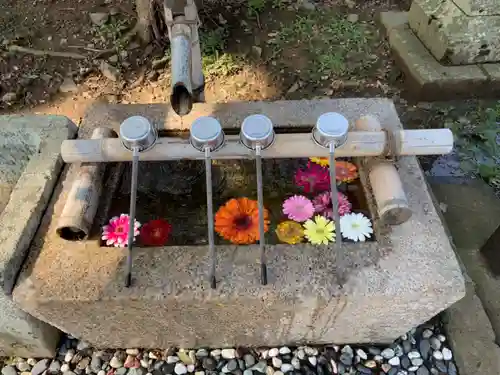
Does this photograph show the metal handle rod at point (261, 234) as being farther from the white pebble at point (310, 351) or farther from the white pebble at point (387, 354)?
the white pebble at point (387, 354)

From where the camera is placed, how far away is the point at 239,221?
2090 millimetres

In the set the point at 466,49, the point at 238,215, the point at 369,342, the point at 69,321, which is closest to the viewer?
the point at 69,321

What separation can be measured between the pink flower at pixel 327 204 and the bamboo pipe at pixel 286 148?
0.93 ft

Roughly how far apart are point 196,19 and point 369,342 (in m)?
1.63

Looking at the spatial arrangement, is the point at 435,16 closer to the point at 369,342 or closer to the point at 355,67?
the point at 355,67

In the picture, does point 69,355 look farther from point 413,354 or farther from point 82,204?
point 413,354

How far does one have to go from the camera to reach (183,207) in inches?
90.4

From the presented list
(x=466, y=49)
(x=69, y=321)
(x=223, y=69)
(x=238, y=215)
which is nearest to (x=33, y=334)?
(x=69, y=321)

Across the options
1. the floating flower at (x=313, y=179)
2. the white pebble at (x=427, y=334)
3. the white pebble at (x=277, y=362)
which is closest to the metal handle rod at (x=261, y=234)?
the floating flower at (x=313, y=179)

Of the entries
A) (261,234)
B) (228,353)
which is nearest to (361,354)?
(228,353)

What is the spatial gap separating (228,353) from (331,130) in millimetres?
1130

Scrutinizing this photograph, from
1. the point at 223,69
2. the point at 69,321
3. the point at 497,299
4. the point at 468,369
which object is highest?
the point at 223,69

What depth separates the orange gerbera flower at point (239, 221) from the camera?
203cm

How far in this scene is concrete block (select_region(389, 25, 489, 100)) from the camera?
11.2 ft
